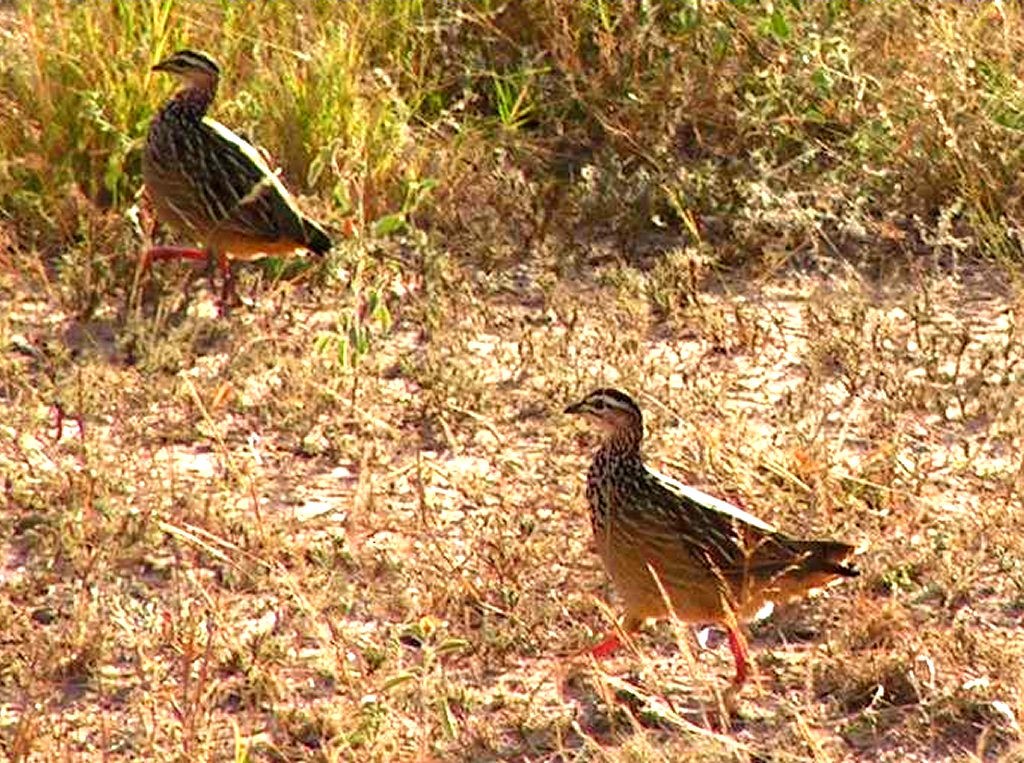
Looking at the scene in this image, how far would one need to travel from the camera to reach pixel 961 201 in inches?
372

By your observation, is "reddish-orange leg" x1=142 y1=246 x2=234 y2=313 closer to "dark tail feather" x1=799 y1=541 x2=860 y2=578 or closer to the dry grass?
the dry grass

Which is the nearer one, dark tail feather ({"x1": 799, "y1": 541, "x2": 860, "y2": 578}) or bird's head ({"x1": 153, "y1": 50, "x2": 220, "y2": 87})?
dark tail feather ({"x1": 799, "y1": 541, "x2": 860, "y2": 578})

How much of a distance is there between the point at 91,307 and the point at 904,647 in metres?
3.20

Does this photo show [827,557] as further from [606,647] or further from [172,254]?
[172,254]

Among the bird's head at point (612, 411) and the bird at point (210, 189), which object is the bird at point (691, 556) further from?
the bird at point (210, 189)

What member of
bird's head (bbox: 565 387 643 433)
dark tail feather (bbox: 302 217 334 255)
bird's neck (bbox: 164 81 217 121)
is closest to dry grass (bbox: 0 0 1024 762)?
dark tail feather (bbox: 302 217 334 255)

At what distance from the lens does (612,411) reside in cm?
761

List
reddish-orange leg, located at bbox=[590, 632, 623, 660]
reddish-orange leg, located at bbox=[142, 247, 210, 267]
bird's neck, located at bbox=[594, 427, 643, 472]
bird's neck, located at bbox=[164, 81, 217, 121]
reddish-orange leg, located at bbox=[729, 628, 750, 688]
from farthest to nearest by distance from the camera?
bird's neck, located at bbox=[164, 81, 217, 121], reddish-orange leg, located at bbox=[142, 247, 210, 267], bird's neck, located at bbox=[594, 427, 643, 472], reddish-orange leg, located at bbox=[590, 632, 623, 660], reddish-orange leg, located at bbox=[729, 628, 750, 688]

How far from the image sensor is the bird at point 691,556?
705cm

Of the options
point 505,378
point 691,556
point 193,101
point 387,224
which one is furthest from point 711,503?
point 193,101

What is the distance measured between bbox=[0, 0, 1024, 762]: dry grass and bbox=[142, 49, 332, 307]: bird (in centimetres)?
16

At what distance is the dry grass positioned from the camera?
22.9ft

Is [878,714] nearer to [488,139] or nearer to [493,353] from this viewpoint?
[493,353]

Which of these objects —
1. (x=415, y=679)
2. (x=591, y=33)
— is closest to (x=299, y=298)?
(x=591, y=33)
